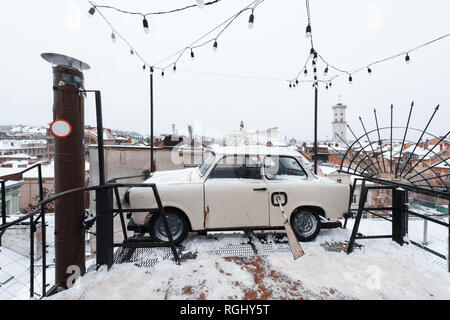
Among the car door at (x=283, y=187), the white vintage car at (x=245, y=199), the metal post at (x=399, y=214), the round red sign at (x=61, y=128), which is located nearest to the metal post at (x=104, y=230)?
the white vintage car at (x=245, y=199)

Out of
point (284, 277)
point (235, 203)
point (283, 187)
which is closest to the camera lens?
point (284, 277)

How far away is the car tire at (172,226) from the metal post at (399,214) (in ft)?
12.2

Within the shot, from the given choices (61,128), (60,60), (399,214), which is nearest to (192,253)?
(61,128)

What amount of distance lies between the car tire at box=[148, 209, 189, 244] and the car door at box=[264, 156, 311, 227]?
1551 millimetres

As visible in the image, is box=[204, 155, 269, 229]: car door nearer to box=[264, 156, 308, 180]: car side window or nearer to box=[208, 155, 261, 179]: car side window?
box=[208, 155, 261, 179]: car side window

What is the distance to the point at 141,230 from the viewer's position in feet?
12.5

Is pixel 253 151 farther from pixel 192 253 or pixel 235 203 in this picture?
pixel 192 253

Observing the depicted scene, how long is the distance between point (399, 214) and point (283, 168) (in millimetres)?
2121

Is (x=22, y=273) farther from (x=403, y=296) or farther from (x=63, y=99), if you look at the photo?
(x=403, y=296)

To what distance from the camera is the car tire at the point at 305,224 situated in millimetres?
4020

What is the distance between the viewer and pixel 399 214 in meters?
3.83

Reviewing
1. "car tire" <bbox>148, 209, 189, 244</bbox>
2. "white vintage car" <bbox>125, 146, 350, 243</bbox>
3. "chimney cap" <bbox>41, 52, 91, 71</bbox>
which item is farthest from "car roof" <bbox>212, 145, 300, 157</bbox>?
"chimney cap" <bbox>41, 52, 91, 71</bbox>
